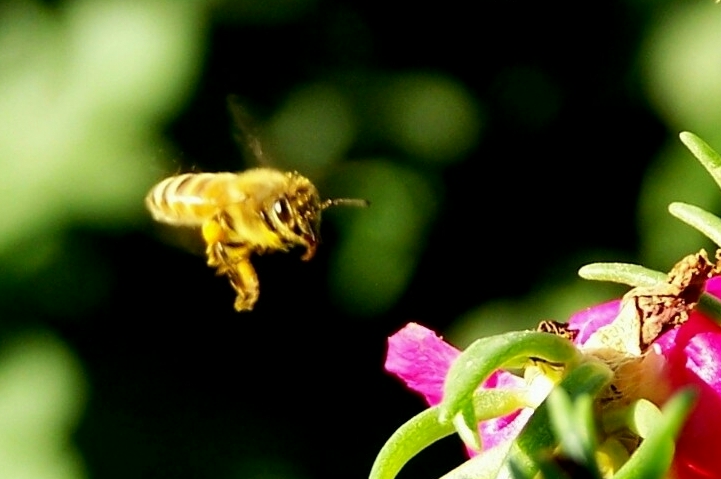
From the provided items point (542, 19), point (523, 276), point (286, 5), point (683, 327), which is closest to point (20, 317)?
point (286, 5)

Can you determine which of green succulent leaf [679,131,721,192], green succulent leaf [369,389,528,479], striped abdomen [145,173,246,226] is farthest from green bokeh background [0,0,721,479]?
green succulent leaf [369,389,528,479]

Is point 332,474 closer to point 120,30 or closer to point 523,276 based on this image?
point 523,276

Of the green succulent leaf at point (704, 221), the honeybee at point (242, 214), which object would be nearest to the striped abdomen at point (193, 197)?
the honeybee at point (242, 214)

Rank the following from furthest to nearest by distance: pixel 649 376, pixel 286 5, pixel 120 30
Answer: pixel 286 5 → pixel 120 30 → pixel 649 376

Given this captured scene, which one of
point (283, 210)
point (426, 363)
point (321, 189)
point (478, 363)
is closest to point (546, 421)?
point (478, 363)

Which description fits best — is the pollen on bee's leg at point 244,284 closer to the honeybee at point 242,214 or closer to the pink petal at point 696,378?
the honeybee at point 242,214

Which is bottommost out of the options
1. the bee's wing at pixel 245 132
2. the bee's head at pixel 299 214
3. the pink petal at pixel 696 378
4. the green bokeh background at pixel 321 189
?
the green bokeh background at pixel 321 189
